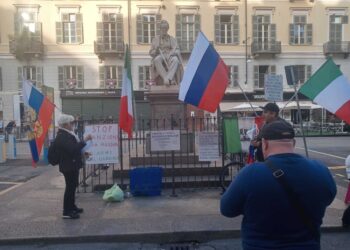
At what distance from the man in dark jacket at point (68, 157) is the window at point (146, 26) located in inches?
1139

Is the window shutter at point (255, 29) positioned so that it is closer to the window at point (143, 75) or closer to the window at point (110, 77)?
the window at point (143, 75)

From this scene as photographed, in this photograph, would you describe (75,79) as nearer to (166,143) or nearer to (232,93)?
(232,93)

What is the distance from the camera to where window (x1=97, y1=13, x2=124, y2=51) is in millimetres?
34156

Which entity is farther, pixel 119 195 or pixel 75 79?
pixel 75 79

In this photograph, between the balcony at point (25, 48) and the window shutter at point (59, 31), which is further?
the window shutter at point (59, 31)

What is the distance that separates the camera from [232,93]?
35.3 m

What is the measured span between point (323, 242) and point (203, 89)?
308 cm

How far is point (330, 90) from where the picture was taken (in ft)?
20.6

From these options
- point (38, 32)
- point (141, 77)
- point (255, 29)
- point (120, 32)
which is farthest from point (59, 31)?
point (255, 29)

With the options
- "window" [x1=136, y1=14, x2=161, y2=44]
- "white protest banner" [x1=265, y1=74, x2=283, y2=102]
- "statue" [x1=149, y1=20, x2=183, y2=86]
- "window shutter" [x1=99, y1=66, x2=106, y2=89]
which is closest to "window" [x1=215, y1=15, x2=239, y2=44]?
"window" [x1=136, y1=14, x2=161, y2=44]

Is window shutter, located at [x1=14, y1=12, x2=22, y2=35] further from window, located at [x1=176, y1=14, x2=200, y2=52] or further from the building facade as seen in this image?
window, located at [x1=176, y1=14, x2=200, y2=52]

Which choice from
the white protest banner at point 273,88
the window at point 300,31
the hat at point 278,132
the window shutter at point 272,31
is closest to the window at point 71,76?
the window shutter at point 272,31

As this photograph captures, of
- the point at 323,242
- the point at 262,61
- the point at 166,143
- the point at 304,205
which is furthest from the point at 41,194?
the point at 262,61

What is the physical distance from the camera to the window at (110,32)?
3416 cm
